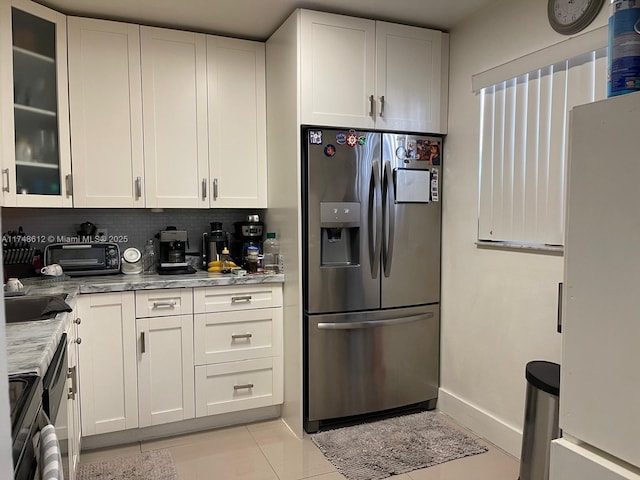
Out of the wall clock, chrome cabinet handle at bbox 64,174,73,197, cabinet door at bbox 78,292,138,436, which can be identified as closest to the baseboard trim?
cabinet door at bbox 78,292,138,436

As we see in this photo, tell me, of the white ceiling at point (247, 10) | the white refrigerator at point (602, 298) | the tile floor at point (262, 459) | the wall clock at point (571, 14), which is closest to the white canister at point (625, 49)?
the white refrigerator at point (602, 298)

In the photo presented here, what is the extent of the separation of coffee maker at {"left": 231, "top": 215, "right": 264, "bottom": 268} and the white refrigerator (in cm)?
230

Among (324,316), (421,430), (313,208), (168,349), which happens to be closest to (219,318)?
(168,349)

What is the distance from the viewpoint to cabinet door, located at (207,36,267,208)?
9.84 feet

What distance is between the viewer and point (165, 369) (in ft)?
8.92

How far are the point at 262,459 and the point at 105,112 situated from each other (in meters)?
2.10

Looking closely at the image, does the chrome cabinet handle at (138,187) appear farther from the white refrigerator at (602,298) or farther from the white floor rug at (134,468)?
the white refrigerator at (602,298)

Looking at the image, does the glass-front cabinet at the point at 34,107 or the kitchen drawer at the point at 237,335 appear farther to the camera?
the kitchen drawer at the point at 237,335

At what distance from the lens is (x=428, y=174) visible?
2973mm

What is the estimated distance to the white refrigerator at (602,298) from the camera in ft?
3.03

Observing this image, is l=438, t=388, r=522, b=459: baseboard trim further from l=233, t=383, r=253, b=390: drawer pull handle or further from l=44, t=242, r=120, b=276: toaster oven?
l=44, t=242, r=120, b=276: toaster oven

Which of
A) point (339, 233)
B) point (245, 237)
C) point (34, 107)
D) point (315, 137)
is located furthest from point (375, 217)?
point (34, 107)

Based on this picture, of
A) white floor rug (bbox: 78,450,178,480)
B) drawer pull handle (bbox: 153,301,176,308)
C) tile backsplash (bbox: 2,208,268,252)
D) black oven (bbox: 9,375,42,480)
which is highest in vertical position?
tile backsplash (bbox: 2,208,268,252)

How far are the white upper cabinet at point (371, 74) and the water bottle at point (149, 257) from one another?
1.33m
